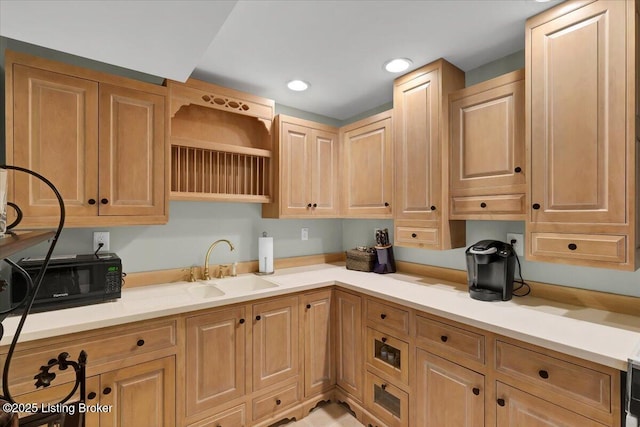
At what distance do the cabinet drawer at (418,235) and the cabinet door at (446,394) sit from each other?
70 centimetres

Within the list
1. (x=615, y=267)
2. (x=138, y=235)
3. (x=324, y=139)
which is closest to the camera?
(x=615, y=267)

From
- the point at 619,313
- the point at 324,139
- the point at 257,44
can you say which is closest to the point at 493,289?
the point at 619,313

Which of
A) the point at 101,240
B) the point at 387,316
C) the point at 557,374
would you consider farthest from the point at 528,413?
the point at 101,240

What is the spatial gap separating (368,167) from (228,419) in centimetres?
202

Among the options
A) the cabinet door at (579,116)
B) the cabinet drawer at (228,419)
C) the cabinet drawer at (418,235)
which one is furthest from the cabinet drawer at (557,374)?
the cabinet drawer at (228,419)

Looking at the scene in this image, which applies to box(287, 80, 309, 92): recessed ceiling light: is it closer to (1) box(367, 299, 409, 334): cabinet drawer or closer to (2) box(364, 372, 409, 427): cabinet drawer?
(1) box(367, 299, 409, 334): cabinet drawer

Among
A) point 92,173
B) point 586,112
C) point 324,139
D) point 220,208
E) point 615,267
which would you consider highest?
point 324,139

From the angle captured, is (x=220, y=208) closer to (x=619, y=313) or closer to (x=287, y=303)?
(x=287, y=303)

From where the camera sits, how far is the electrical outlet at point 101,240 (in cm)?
194

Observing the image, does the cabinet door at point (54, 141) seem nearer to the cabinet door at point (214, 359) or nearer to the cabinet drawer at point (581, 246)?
the cabinet door at point (214, 359)

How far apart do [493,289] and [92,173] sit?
2340mm

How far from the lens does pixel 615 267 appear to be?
4.38 feet

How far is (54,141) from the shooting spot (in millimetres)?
1610

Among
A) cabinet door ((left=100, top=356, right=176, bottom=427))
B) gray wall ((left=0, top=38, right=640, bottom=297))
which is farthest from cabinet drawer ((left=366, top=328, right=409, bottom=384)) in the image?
cabinet door ((left=100, top=356, right=176, bottom=427))
